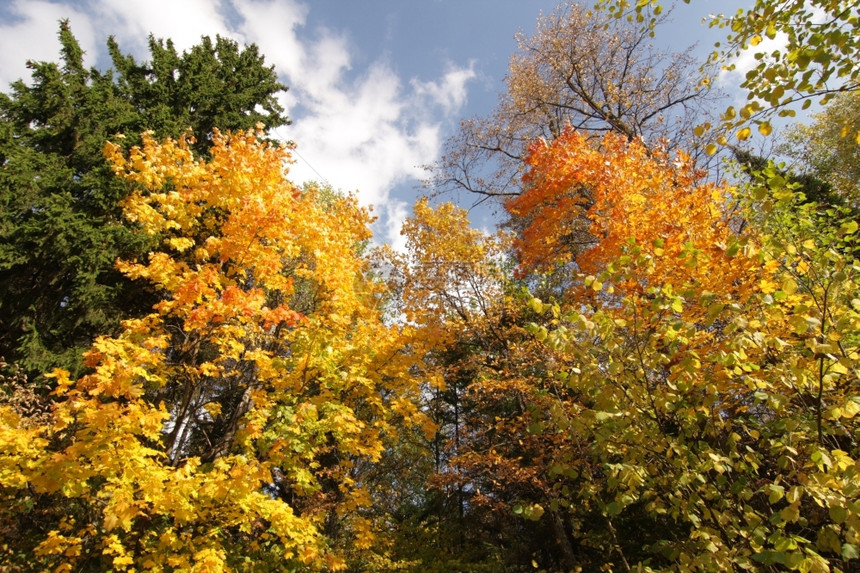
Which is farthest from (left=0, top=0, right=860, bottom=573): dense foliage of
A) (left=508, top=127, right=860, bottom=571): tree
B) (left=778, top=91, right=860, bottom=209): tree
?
(left=778, top=91, right=860, bottom=209): tree

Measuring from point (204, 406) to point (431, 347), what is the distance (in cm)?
405

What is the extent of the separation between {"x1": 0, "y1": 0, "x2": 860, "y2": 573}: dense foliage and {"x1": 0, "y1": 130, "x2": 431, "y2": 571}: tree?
53mm

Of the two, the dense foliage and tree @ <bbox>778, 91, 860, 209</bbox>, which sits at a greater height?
tree @ <bbox>778, 91, 860, 209</bbox>

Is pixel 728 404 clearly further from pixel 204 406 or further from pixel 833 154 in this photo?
pixel 833 154

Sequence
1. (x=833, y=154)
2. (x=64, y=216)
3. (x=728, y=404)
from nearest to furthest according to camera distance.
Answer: (x=728, y=404)
(x=64, y=216)
(x=833, y=154)

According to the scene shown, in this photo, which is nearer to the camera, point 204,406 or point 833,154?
point 204,406

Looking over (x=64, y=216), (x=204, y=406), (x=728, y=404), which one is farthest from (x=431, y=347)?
(x=64, y=216)

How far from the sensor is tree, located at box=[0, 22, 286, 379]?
7.04m

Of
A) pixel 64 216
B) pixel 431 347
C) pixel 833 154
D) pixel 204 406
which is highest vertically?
pixel 833 154

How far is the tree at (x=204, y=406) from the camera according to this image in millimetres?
4422

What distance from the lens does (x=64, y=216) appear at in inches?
281

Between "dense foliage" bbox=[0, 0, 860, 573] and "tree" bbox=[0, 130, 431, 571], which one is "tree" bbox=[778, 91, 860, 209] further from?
"tree" bbox=[0, 130, 431, 571]

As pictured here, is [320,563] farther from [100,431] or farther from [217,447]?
[100,431]

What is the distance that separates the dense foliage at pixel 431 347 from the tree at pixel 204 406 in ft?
0.17
